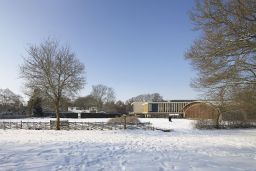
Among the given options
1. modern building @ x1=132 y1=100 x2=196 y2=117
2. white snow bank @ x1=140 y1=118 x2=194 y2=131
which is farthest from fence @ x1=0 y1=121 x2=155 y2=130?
modern building @ x1=132 y1=100 x2=196 y2=117

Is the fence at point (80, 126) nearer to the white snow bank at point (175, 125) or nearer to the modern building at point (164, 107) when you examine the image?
the white snow bank at point (175, 125)

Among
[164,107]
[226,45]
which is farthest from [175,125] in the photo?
[164,107]

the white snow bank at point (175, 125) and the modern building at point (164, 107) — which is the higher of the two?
the modern building at point (164, 107)

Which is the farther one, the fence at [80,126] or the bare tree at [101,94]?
the bare tree at [101,94]

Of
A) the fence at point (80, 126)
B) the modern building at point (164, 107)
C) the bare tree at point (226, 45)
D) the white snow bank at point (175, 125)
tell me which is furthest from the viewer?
the modern building at point (164, 107)

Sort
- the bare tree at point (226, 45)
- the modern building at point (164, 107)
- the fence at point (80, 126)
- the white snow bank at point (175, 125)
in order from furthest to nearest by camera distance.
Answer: the modern building at point (164, 107), the white snow bank at point (175, 125), the fence at point (80, 126), the bare tree at point (226, 45)

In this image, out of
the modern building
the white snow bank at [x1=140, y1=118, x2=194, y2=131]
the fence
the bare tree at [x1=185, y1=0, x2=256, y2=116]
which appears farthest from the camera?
the modern building

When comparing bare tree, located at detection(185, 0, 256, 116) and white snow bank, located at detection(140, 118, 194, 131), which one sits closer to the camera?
bare tree, located at detection(185, 0, 256, 116)

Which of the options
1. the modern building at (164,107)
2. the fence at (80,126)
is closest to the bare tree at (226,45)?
the fence at (80,126)

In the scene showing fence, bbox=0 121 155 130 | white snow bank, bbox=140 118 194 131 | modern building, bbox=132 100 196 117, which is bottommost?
white snow bank, bbox=140 118 194 131

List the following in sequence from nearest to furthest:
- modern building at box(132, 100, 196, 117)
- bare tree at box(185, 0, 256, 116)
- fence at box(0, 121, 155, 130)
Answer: bare tree at box(185, 0, 256, 116)
fence at box(0, 121, 155, 130)
modern building at box(132, 100, 196, 117)

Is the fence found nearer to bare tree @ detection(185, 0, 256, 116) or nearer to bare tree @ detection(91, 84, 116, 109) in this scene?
bare tree @ detection(185, 0, 256, 116)

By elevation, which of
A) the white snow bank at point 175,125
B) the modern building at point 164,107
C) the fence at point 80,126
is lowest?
the white snow bank at point 175,125

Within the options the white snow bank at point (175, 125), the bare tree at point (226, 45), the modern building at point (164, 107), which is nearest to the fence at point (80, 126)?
the white snow bank at point (175, 125)
